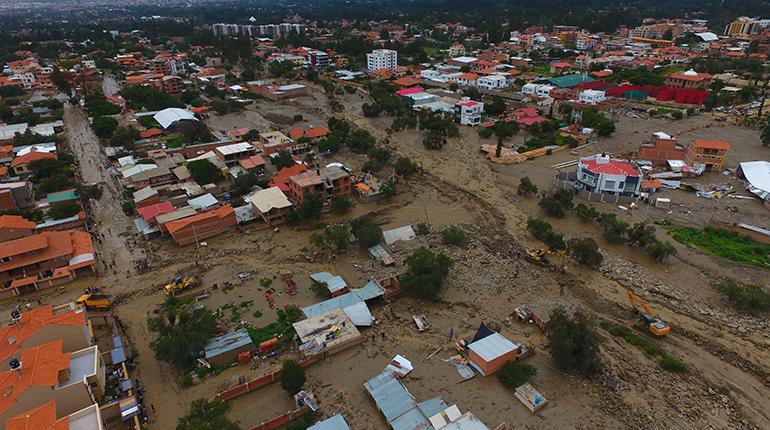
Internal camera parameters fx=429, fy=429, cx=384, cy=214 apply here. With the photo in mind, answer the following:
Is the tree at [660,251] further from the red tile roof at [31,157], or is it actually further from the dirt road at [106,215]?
the red tile roof at [31,157]

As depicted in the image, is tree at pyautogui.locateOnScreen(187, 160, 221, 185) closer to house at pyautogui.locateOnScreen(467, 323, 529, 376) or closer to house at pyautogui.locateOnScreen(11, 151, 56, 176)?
house at pyautogui.locateOnScreen(11, 151, 56, 176)

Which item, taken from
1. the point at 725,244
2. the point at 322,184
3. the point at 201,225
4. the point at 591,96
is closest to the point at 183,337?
the point at 201,225

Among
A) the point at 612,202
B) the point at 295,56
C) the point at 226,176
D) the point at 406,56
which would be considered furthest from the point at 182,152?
the point at 406,56

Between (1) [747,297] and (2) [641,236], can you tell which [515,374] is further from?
(2) [641,236]

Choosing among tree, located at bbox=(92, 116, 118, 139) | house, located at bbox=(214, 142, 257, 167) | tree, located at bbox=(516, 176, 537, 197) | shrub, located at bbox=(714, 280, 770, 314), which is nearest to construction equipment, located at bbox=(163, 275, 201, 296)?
house, located at bbox=(214, 142, 257, 167)

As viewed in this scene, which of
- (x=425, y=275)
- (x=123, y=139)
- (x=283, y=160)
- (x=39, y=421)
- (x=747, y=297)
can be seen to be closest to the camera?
(x=39, y=421)
